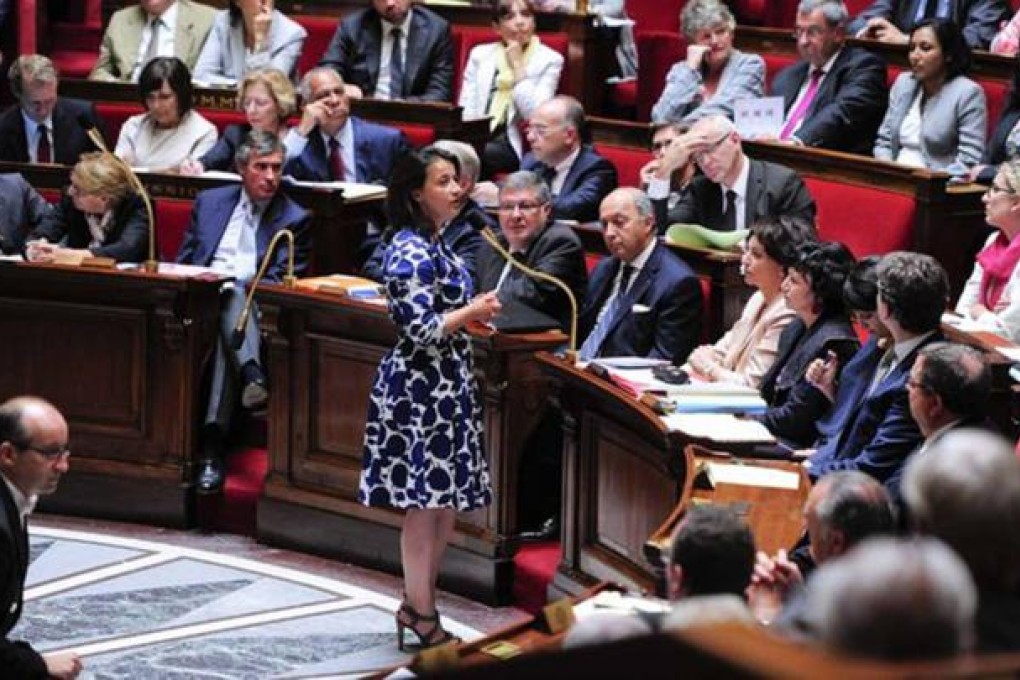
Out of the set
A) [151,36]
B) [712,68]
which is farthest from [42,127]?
[712,68]

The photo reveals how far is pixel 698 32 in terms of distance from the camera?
306 inches

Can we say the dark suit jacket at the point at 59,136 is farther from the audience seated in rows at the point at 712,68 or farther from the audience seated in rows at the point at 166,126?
the audience seated in rows at the point at 712,68

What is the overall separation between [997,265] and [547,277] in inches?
46.9

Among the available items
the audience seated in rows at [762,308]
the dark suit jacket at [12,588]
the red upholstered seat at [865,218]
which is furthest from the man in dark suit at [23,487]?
the red upholstered seat at [865,218]

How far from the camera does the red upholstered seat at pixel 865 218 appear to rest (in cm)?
639

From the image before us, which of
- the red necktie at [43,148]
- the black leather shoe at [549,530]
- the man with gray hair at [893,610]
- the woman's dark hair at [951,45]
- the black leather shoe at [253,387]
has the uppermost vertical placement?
the woman's dark hair at [951,45]

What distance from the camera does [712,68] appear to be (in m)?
7.84

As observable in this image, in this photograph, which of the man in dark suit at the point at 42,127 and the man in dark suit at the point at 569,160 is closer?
the man in dark suit at the point at 569,160

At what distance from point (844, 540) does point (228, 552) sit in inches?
133

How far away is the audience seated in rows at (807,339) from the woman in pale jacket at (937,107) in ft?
6.04

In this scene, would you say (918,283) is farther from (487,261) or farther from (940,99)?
(940,99)

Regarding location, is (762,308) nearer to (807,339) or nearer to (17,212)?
(807,339)

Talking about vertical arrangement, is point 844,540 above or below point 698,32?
below

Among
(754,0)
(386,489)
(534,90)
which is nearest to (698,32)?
(534,90)
